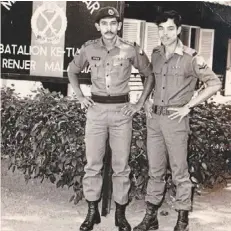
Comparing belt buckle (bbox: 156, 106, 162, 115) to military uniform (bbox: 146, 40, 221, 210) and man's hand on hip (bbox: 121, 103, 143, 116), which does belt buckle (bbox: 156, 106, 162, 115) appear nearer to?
military uniform (bbox: 146, 40, 221, 210)

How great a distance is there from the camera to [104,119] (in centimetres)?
392

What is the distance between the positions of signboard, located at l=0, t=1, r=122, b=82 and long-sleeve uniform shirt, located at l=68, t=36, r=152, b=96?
0.92 meters

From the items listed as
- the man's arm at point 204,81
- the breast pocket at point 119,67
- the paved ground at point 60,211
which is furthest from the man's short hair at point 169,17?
the paved ground at point 60,211

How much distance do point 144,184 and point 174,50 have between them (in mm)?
1315

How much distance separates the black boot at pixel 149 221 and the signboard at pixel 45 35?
1582 millimetres

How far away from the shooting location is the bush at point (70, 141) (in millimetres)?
4500

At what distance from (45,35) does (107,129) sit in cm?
160

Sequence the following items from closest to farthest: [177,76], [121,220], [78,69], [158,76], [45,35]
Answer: [177,76] < [158,76] < [121,220] < [78,69] < [45,35]

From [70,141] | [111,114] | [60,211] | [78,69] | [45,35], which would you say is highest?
[45,35]

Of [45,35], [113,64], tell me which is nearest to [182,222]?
[113,64]

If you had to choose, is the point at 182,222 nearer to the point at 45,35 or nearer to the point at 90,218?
the point at 90,218

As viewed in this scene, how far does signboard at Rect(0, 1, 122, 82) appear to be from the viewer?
16.4 feet

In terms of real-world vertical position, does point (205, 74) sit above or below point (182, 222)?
above

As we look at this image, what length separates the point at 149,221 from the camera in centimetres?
405
